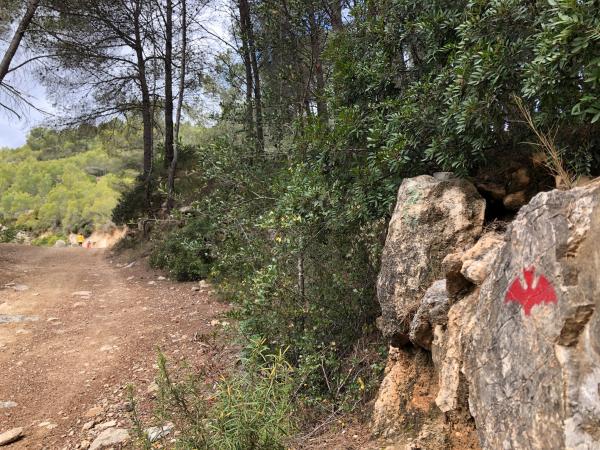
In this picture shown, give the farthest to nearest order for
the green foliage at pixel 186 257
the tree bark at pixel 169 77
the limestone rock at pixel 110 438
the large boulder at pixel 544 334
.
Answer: the tree bark at pixel 169 77, the green foliage at pixel 186 257, the limestone rock at pixel 110 438, the large boulder at pixel 544 334

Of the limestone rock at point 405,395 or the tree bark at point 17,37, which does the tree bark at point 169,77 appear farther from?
the limestone rock at point 405,395

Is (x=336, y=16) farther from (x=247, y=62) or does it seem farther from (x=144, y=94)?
(x=144, y=94)

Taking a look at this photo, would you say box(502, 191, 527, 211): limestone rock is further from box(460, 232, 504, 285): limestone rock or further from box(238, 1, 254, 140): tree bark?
box(238, 1, 254, 140): tree bark

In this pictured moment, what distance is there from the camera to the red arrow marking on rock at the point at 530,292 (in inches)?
73.0

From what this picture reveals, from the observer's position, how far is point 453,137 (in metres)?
3.38

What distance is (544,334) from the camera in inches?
72.1

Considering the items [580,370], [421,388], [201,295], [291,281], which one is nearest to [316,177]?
[291,281]

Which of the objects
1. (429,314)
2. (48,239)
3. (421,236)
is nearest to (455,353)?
(429,314)

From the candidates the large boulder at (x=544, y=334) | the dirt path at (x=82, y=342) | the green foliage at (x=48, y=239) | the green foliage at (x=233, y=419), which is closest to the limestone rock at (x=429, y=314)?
the large boulder at (x=544, y=334)

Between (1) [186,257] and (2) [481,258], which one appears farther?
(1) [186,257]

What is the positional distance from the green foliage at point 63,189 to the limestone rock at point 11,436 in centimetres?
1860

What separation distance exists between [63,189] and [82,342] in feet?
102

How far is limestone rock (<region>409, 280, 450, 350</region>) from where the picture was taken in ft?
9.89

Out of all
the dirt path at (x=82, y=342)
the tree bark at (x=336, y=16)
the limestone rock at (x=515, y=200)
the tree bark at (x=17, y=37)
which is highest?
the tree bark at (x=17, y=37)
